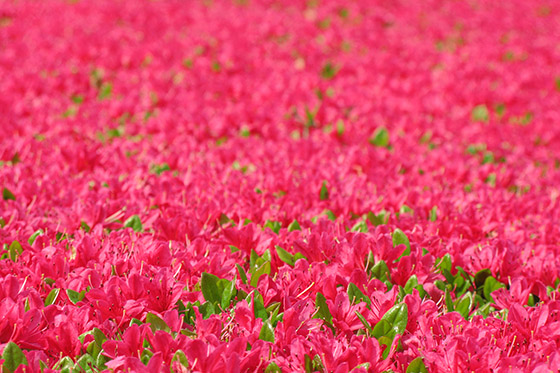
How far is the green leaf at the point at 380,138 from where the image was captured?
240 inches

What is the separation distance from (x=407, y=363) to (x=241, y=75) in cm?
591

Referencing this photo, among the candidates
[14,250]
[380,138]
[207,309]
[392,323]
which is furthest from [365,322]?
[380,138]

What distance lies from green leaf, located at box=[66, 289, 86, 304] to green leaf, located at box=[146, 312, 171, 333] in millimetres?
409

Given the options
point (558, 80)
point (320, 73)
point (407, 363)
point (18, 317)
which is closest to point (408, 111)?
point (320, 73)

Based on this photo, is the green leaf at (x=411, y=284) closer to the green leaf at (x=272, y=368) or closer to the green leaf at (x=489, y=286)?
the green leaf at (x=489, y=286)

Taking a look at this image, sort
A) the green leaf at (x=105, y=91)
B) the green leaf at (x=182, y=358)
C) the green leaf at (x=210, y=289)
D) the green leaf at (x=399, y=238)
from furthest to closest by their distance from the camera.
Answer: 1. the green leaf at (x=105, y=91)
2. the green leaf at (x=399, y=238)
3. the green leaf at (x=210, y=289)
4. the green leaf at (x=182, y=358)

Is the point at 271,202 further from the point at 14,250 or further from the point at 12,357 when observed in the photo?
the point at 12,357

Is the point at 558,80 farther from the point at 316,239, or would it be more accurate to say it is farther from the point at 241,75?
the point at 316,239

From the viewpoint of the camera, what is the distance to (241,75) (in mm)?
7980

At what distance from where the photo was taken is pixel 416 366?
8.06 feet

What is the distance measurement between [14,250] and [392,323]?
6.14ft

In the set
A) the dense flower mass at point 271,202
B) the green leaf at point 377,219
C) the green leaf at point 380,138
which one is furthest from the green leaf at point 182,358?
the green leaf at point 380,138

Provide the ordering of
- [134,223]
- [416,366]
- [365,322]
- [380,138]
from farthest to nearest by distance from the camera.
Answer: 1. [380,138]
2. [134,223]
3. [365,322]
4. [416,366]

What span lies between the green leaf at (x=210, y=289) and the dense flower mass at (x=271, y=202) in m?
0.01
